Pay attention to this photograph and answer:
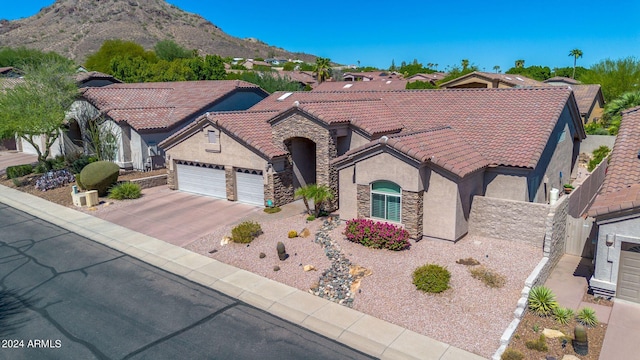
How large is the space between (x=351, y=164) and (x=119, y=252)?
1029 centimetres

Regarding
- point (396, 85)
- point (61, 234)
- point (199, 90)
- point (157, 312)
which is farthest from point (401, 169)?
point (396, 85)

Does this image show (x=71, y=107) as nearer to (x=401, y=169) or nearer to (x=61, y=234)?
(x=61, y=234)

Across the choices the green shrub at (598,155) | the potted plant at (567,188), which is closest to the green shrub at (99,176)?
the potted plant at (567,188)

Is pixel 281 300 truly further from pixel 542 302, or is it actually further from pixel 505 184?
pixel 505 184

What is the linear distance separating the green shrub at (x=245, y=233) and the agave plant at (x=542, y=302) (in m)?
10.7

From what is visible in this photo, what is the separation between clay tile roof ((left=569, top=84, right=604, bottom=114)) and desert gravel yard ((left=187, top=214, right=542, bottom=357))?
37915 mm

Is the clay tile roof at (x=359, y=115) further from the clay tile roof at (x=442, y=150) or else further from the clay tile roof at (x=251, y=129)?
the clay tile roof at (x=442, y=150)

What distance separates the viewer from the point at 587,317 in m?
12.1

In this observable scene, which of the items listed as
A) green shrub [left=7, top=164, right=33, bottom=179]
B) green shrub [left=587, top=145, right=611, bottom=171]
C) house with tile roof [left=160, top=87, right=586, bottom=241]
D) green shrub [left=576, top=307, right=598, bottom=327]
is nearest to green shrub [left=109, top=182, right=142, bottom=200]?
house with tile roof [left=160, top=87, right=586, bottom=241]

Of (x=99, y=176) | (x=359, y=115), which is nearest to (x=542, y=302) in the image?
(x=359, y=115)

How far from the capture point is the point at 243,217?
21.9m

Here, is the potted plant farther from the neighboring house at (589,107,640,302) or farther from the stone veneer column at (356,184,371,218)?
the stone veneer column at (356,184,371,218)

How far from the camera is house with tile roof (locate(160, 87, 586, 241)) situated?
17656 millimetres

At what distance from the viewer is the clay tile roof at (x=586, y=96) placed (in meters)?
47.5
